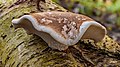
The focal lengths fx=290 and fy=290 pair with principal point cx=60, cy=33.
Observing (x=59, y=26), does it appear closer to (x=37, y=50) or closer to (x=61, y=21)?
(x=61, y=21)

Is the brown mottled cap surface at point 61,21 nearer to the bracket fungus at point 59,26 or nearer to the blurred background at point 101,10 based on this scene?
the bracket fungus at point 59,26

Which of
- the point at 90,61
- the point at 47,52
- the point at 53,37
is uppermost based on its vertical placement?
the point at 53,37

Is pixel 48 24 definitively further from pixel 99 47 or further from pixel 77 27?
pixel 99 47

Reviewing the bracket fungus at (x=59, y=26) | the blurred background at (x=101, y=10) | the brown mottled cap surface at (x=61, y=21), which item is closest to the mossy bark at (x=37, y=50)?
the bracket fungus at (x=59, y=26)

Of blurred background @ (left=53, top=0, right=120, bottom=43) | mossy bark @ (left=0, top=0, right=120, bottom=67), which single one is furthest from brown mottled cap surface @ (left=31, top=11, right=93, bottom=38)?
blurred background @ (left=53, top=0, right=120, bottom=43)

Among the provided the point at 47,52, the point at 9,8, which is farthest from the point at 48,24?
the point at 9,8

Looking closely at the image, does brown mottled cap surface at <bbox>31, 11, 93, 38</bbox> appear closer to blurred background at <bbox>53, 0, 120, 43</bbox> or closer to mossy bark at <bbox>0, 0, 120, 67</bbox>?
mossy bark at <bbox>0, 0, 120, 67</bbox>

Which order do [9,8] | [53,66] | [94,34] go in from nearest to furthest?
[53,66]
[94,34]
[9,8]
